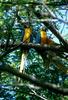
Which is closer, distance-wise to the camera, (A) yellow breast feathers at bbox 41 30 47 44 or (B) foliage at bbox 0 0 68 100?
(B) foliage at bbox 0 0 68 100

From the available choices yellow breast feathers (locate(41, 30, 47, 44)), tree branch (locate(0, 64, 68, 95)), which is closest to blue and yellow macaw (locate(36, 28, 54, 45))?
yellow breast feathers (locate(41, 30, 47, 44))

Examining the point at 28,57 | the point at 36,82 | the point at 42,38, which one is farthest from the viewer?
the point at 28,57

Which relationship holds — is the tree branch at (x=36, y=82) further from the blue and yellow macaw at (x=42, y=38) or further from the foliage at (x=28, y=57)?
the blue and yellow macaw at (x=42, y=38)

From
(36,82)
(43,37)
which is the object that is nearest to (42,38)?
(43,37)

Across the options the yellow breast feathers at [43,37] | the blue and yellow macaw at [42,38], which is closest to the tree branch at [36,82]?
the blue and yellow macaw at [42,38]

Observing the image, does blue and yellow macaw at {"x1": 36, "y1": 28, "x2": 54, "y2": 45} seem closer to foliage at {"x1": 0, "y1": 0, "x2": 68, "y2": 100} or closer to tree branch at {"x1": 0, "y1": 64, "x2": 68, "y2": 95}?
foliage at {"x1": 0, "y1": 0, "x2": 68, "y2": 100}

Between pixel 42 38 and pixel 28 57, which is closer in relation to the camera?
pixel 42 38

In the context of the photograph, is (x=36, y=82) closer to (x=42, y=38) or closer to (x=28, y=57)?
(x=42, y=38)

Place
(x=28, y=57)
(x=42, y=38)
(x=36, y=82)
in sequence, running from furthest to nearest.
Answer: (x=28, y=57), (x=42, y=38), (x=36, y=82)

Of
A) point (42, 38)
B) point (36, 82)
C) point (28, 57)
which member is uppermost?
point (36, 82)

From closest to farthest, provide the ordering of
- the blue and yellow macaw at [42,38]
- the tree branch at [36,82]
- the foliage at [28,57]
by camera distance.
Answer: the tree branch at [36,82]
the foliage at [28,57]
the blue and yellow macaw at [42,38]

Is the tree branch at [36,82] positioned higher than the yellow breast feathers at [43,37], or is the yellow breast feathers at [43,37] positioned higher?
the tree branch at [36,82]

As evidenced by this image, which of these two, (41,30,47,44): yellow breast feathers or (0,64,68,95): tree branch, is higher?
(0,64,68,95): tree branch

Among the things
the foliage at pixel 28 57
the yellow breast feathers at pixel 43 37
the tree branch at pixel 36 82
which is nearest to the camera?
the tree branch at pixel 36 82
